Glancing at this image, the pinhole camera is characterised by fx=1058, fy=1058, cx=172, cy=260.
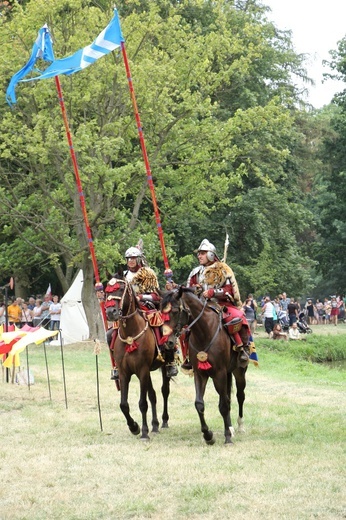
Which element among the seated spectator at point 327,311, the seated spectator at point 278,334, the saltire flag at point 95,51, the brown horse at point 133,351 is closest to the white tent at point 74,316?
the seated spectator at point 278,334

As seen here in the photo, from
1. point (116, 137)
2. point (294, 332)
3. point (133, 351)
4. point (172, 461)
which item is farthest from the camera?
point (294, 332)

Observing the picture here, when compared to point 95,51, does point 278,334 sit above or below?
below

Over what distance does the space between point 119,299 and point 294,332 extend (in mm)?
28534

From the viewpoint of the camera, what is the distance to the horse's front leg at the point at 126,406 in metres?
14.9

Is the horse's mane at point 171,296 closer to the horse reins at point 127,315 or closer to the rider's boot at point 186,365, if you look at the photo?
the horse reins at point 127,315

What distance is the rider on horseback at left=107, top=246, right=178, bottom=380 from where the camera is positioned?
51.3 ft

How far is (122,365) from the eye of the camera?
15.2m

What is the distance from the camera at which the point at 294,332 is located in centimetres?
4228

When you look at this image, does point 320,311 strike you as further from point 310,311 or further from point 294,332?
point 294,332

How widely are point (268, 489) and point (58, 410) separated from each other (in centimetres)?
877

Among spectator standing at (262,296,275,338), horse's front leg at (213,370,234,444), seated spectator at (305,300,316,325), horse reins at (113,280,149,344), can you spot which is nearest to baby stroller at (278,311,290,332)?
spectator standing at (262,296,275,338)

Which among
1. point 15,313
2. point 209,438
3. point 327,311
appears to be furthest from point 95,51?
point 327,311

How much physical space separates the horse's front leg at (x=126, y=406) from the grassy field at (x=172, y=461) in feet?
0.54

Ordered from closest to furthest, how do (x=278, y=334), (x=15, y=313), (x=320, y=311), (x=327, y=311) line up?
(x=15, y=313) < (x=278, y=334) < (x=327, y=311) < (x=320, y=311)
